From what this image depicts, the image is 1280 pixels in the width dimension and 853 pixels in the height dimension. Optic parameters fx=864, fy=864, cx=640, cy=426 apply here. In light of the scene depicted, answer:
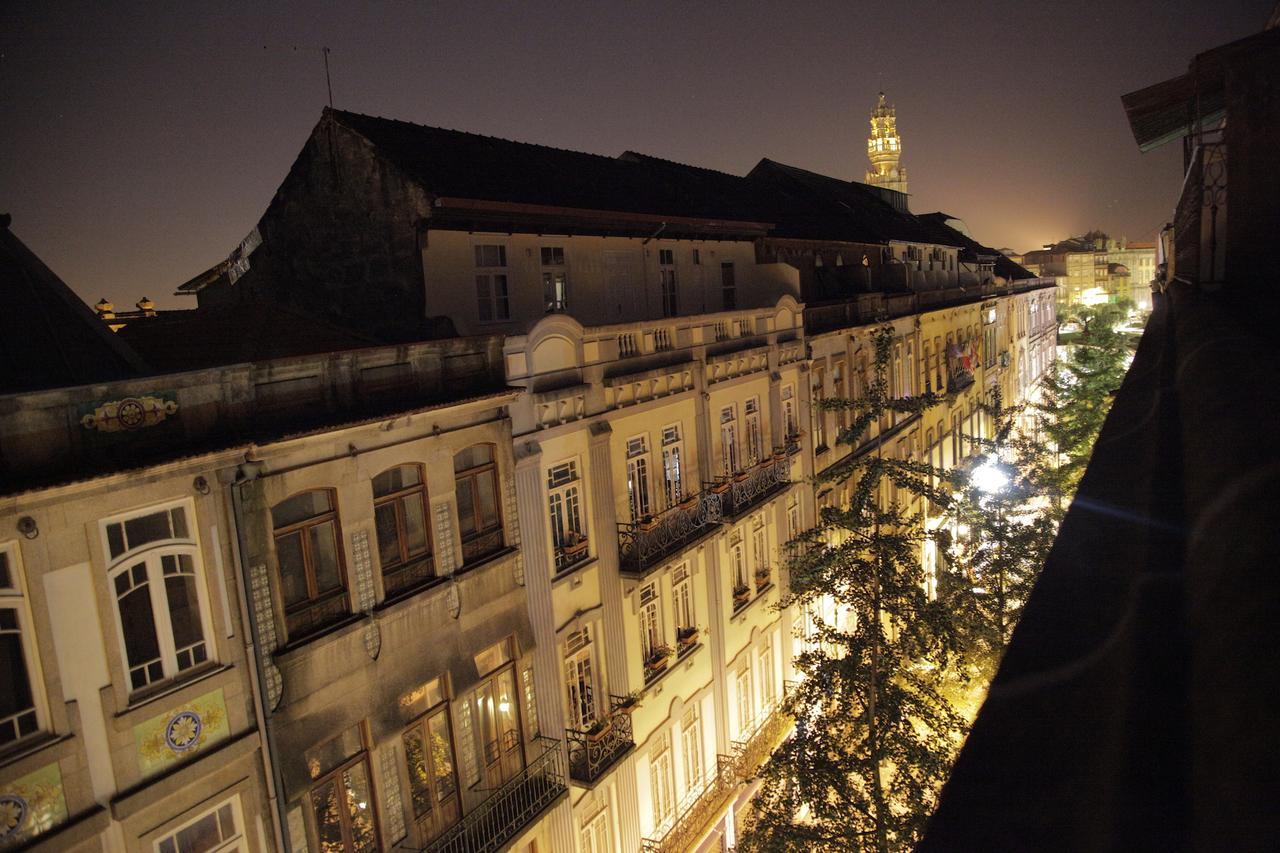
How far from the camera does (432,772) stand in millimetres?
12188

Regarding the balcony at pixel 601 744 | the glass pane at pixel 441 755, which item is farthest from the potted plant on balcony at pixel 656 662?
the glass pane at pixel 441 755

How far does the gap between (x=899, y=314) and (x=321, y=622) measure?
25.9 metres

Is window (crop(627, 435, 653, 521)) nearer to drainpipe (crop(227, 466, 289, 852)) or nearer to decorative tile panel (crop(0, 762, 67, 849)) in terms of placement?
drainpipe (crop(227, 466, 289, 852))

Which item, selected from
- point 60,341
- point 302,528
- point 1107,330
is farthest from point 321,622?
point 1107,330

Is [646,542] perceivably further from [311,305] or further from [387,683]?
[311,305]

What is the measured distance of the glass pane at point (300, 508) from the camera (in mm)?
10305

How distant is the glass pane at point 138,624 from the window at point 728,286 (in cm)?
1755

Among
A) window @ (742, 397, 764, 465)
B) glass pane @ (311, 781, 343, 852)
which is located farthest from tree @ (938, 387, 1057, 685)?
glass pane @ (311, 781, 343, 852)

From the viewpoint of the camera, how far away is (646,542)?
16719 mm

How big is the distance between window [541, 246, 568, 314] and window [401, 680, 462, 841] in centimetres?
819

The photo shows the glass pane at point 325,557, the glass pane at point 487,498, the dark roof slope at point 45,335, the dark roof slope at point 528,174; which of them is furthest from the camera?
the dark roof slope at point 528,174

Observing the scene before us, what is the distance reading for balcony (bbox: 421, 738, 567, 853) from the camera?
12148 millimetres

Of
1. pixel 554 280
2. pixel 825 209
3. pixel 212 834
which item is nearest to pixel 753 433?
pixel 554 280

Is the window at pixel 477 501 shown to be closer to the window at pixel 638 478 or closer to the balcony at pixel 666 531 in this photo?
the balcony at pixel 666 531
